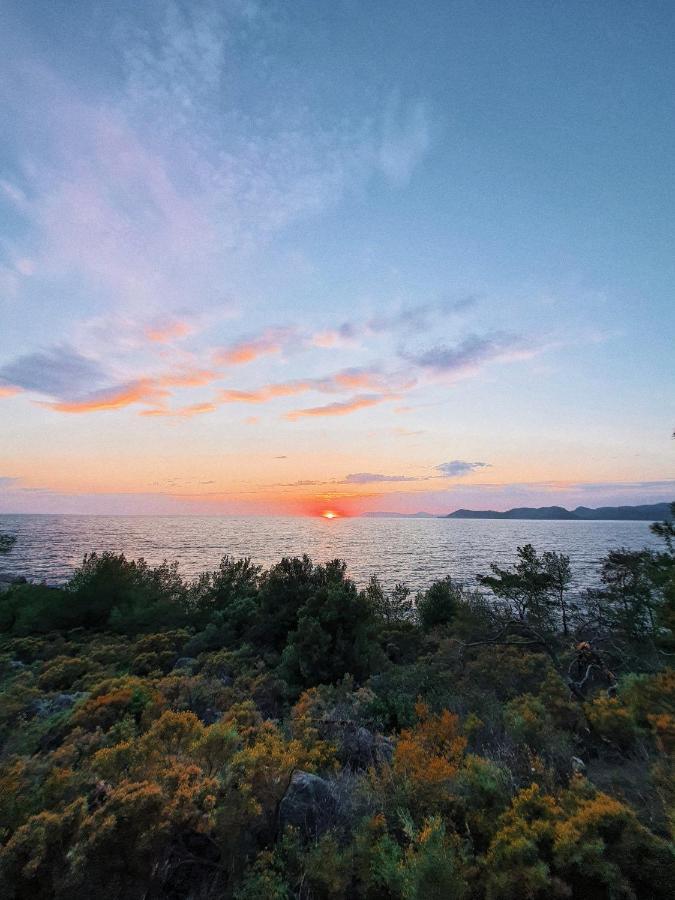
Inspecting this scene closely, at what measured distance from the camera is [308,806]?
716 cm

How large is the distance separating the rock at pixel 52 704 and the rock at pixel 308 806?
897 centimetres

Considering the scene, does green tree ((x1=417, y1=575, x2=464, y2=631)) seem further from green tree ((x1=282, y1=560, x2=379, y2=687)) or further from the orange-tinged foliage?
the orange-tinged foliage

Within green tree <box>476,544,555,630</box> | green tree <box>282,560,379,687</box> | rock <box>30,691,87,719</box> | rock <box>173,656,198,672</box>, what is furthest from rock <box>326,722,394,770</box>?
green tree <box>476,544,555,630</box>

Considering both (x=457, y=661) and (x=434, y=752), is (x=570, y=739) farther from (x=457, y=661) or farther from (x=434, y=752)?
(x=457, y=661)

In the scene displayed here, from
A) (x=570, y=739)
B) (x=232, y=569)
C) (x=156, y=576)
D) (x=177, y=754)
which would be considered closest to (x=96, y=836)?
(x=177, y=754)

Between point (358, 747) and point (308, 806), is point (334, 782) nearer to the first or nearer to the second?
point (308, 806)

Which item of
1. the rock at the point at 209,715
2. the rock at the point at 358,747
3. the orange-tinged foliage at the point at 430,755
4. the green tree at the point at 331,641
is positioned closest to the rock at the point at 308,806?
the orange-tinged foliage at the point at 430,755

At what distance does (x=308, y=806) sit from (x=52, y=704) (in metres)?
10.8

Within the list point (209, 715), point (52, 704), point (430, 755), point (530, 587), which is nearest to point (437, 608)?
point (530, 587)

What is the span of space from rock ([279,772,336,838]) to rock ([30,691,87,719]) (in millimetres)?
8973

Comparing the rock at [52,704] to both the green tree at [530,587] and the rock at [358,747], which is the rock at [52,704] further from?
the green tree at [530,587]

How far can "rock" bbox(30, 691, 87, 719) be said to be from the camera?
12391 mm

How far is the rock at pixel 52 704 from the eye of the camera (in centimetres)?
1239

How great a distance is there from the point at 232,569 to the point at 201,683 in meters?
19.7
